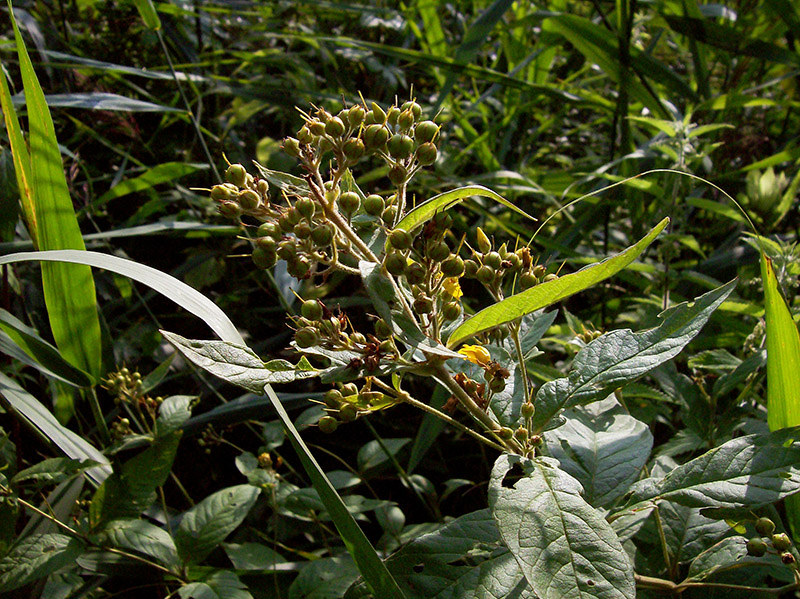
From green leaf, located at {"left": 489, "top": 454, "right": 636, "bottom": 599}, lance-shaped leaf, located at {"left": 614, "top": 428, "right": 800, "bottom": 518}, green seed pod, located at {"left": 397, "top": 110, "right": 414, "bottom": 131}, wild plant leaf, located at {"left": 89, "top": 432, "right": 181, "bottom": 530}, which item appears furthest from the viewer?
wild plant leaf, located at {"left": 89, "top": 432, "right": 181, "bottom": 530}

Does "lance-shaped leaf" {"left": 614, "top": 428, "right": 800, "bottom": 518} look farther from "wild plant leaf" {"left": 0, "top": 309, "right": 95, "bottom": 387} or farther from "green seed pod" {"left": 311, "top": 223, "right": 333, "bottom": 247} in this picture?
"wild plant leaf" {"left": 0, "top": 309, "right": 95, "bottom": 387}

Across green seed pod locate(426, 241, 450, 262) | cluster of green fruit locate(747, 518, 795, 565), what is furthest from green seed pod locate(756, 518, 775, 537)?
green seed pod locate(426, 241, 450, 262)

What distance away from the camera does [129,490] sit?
1.26 m

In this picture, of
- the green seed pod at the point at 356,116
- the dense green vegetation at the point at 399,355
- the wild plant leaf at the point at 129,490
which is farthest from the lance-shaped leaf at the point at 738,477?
the wild plant leaf at the point at 129,490

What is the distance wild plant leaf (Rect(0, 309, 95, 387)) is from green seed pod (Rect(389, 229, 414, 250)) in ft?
2.61

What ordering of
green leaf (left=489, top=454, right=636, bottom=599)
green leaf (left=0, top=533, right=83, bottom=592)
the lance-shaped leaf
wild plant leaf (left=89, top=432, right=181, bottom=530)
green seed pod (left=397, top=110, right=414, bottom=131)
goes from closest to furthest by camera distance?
green leaf (left=489, top=454, right=636, bottom=599) → the lance-shaped leaf → green seed pod (left=397, top=110, right=414, bottom=131) → green leaf (left=0, top=533, right=83, bottom=592) → wild plant leaf (left=89, top=432, right=181, bottom=530)

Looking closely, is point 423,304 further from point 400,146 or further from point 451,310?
point 400,146

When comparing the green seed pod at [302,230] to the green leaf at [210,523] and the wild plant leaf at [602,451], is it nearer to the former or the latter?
the wild plant leaf at [602,451]

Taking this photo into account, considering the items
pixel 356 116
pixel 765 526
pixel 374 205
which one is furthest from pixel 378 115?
pixel 765 526

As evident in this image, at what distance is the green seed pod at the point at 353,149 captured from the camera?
0.82 meters

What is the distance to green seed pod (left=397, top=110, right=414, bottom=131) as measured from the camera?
826 millimetres

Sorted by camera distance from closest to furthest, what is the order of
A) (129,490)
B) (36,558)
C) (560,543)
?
(560,543), (36,558), (129,490)

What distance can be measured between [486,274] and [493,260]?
0.02 meters

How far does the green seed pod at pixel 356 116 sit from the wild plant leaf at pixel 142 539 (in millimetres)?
870
